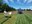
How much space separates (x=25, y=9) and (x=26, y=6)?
7.1 inches

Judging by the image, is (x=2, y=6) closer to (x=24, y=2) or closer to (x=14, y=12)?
(x=14, y=12)

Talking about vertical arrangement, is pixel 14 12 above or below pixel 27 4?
below

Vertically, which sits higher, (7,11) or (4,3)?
(4,3)

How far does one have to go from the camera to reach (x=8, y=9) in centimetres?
507

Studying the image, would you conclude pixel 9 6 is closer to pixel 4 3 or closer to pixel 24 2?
pixel 4 3

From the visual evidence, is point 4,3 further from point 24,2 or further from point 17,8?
point 24,2

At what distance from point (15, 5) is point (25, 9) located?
1.84 feet

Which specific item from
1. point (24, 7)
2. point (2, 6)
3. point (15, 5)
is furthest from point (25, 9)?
point (2, 6)

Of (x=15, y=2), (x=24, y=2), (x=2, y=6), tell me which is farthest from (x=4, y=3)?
(x=24, y=2)

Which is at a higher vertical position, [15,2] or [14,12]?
[15,2]

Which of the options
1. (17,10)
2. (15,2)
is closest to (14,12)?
(17,10)

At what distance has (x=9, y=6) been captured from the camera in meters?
5.10

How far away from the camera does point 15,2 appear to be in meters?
5.18

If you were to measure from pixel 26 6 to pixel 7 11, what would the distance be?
1.04 metres
